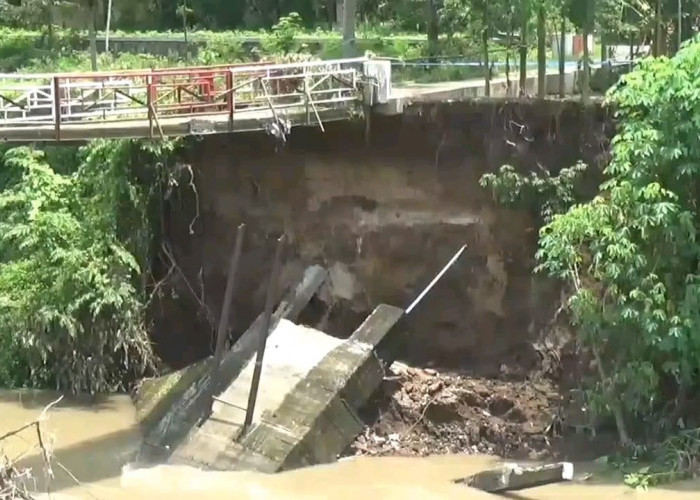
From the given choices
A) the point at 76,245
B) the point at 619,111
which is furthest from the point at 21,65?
the point at 619,111

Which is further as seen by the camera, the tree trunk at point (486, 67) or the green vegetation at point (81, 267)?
the tree trunk at point (486, 67)

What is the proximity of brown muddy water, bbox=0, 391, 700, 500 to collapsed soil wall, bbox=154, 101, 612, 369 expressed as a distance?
8.48 feet

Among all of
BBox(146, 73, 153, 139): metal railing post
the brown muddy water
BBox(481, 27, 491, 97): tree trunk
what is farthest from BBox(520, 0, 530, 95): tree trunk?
the brown muddy water

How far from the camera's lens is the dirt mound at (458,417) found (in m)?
13.9

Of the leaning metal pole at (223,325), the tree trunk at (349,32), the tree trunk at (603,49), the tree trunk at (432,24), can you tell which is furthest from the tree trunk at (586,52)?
the tree trunk at (432,24)

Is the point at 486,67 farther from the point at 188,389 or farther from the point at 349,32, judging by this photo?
the point at 188,389

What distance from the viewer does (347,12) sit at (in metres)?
22.6

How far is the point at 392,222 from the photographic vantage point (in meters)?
16.1

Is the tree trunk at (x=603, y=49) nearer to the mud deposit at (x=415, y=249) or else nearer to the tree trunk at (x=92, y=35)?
the mud deposit at (x=415, y=249)

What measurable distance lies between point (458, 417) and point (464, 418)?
8cm

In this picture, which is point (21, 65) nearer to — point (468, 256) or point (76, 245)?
point (76, 245)

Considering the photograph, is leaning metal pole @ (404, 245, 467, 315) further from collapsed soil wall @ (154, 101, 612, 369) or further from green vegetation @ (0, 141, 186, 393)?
green vegetation @ (0, 141, 186, 393)

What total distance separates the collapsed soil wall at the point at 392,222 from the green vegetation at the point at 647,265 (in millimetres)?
1818

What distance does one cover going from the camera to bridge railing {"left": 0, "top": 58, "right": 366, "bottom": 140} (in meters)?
14.6
